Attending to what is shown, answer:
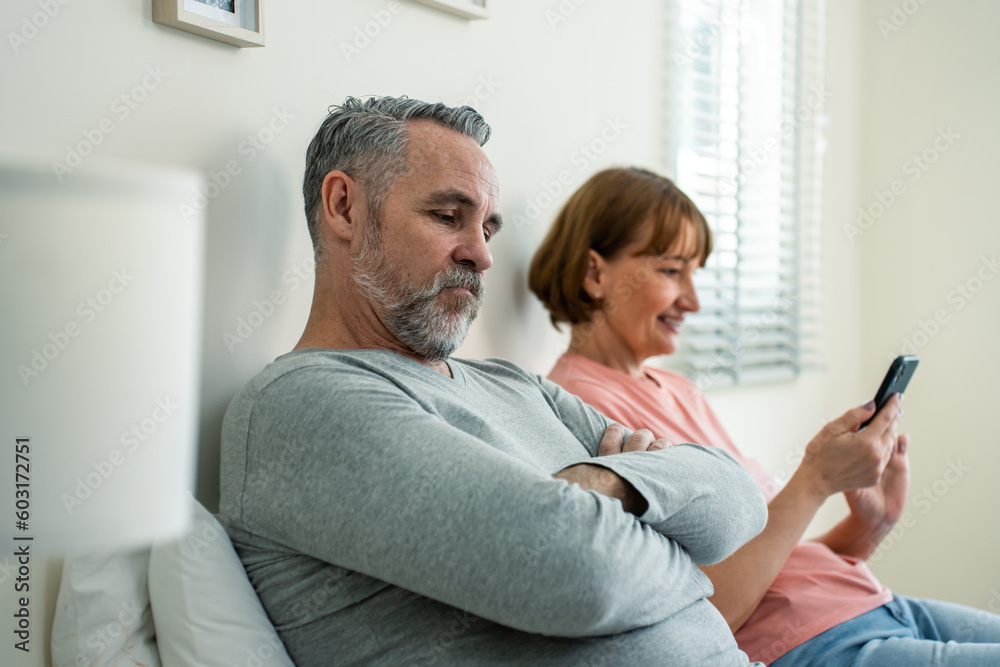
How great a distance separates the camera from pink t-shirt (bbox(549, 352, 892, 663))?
1.51 meters

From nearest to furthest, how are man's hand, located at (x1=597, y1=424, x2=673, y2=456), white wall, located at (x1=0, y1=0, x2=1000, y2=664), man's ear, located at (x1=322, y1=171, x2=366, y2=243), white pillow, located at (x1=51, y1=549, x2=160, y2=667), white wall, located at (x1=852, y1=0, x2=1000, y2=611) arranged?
white pillow, located at (x1=51, y1=549, x2=160, y2=667) → white wall, located at (x1=0, y1=0, x2=1000, y2=664) → man's ear, located at (x1=322, y1=171, x2=366, y2=243) → man's hand, located at (x1=597, y1=424, x2=673, y2=456) → white wall, located at (x1=852, y1=0, x2=1000, y2=611)

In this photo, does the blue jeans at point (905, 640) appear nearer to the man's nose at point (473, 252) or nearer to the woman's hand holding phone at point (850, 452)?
the woman's hand holding phone at point (850, 452)

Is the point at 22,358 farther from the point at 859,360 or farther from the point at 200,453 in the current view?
the point at 859,360

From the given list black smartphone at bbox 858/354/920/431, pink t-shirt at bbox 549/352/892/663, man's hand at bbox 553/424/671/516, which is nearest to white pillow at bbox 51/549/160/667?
man's hand at bbox 553/424/671/516

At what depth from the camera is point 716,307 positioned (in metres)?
2.42

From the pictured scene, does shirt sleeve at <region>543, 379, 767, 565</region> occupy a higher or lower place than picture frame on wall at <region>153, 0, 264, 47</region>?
lower

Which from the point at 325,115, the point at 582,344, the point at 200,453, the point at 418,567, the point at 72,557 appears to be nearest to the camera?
the point at 418,567

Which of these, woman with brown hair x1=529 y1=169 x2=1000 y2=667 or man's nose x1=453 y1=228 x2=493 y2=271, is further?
woman with brown hair x1=529 y1=169 x2=1000 y2=667

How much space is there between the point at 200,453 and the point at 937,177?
2.75 m

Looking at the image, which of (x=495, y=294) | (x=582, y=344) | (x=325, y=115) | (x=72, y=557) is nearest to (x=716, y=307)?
(x=582, y=344)

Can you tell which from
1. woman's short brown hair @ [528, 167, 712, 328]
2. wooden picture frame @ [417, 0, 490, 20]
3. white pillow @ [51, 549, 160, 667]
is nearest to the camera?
white pillow @ [51, 549, 160, 667]

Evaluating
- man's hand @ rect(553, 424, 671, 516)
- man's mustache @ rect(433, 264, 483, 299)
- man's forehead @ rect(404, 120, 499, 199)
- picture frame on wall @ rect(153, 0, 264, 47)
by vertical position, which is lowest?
man's hand @ rect(553, 424, 671, 516)

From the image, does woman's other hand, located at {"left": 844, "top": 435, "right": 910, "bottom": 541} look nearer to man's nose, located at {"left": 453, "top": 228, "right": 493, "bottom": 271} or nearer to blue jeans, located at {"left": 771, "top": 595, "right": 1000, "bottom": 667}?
blue jeans, located at {"left": 771, "top": 595, "right": 1000, "bottom": 667}

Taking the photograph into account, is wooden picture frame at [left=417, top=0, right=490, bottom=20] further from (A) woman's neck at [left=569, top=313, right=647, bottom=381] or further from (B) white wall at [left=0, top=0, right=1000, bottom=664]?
(A) woman's neck at [left=569, top=313, right=647, bottom=381]
